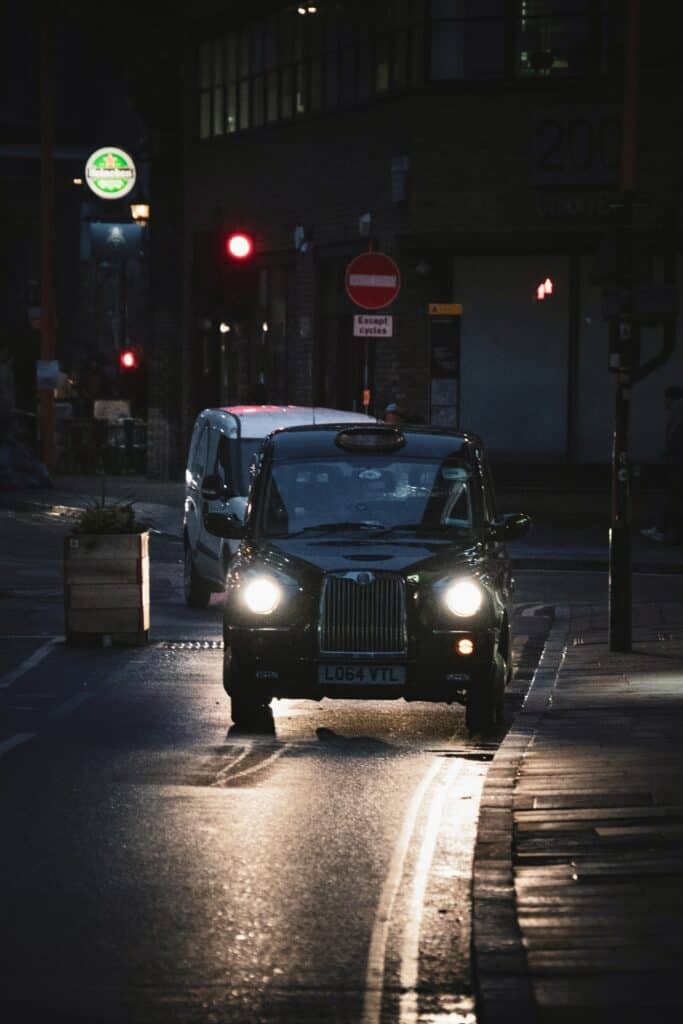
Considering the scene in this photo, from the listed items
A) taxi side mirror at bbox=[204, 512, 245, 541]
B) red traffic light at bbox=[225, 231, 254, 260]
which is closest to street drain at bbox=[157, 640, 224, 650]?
taxi side mirror at bbox=[204, 512, 245, 541]

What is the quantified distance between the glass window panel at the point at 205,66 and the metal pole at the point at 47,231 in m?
2.67

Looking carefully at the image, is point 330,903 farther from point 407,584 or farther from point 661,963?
point 407,584

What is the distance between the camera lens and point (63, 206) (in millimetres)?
81750

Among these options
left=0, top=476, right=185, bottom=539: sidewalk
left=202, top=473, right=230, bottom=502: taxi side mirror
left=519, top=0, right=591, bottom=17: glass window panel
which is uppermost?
left=519, top=0, right=591, bottom=17: glass window panel

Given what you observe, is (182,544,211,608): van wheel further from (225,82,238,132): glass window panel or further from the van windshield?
(225,82,238,132): glass window panel

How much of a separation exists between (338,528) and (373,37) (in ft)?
74.7

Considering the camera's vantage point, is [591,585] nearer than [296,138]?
Yes

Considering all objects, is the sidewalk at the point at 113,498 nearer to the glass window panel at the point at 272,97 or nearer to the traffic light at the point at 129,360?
the glass window panel at the point at 272,97

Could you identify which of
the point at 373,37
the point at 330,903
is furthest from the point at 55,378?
the point at 330,903

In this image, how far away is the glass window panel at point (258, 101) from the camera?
1618 inches

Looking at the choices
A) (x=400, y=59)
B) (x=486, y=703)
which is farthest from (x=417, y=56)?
(x=486, y=703)

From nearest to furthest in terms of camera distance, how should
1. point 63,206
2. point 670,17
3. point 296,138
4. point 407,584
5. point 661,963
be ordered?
point 661,963 → point 407,584 → point 670,17 → point 296,138 → point 63,206

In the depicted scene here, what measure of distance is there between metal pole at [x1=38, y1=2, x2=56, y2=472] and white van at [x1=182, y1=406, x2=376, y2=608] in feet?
75.2

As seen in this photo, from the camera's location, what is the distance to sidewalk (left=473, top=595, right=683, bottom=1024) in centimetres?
729
